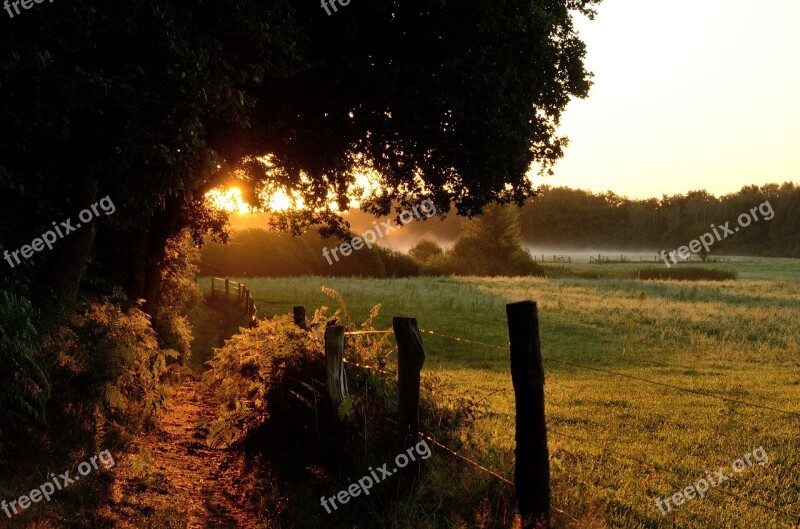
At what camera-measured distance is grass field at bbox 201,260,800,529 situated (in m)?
7.64

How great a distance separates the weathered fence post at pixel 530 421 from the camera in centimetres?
553

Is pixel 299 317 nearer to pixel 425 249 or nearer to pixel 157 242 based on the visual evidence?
pixel 157 242

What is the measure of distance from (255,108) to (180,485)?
897 centimetres

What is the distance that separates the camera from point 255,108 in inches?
591

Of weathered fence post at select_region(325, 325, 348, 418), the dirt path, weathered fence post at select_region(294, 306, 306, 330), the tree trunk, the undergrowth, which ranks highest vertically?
the tree trunk

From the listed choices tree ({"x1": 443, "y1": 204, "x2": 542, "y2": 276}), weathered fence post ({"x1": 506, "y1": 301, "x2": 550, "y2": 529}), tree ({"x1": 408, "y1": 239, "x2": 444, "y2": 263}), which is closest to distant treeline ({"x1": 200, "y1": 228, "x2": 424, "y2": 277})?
tree ({"x1": 443, "y1": 204, "x2": 542, "y2": 276})

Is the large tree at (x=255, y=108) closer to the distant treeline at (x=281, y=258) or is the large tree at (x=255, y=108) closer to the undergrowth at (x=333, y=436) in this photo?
the undergrowth at (x=333, y=436)

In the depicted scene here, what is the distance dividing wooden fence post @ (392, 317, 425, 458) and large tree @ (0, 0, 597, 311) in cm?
540

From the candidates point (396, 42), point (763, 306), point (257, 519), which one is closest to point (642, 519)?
point (257, 519)

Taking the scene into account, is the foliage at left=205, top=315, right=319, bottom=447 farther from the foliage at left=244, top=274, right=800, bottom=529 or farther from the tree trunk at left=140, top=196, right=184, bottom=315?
the tree trunk at left=140, top=196, right=184, bottom=315

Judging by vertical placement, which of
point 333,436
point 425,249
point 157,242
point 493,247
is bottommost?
point 333,436

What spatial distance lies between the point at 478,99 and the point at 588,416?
671 cm

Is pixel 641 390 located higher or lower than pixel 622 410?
lower

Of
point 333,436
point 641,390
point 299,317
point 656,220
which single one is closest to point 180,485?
point 333,436
